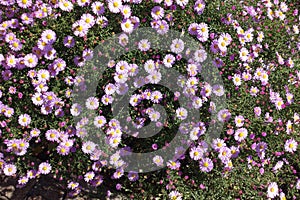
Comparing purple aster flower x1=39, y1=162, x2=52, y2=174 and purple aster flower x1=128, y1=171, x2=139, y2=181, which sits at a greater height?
purple aster flower x1=39, y1=162, x2=52, y2=174

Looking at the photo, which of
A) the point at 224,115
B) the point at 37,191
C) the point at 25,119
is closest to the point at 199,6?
the point at 224,115

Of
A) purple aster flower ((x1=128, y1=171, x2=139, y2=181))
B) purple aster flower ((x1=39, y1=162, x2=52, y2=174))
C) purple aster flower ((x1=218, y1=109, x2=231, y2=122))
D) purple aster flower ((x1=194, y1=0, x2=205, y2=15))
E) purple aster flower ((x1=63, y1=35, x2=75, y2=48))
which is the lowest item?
purple aster flower ((x1=128, y1=171, x2=139, y2=181))

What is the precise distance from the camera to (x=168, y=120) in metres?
2.69

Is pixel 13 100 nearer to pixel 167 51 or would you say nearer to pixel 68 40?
pixel 68 40

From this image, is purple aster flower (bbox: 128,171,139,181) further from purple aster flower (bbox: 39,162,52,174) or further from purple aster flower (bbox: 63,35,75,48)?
purple aster flower (bbox: 63,35,75,48)

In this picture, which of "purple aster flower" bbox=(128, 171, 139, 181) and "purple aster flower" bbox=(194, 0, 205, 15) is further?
"purple aster flower" bbox=(194, 0, 205, 15)

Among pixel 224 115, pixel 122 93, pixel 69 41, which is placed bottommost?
pixel 224 115

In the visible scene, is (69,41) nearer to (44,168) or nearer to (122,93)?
(122,93)

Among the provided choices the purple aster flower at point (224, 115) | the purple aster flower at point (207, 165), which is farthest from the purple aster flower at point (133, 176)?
the purple aster flower at point (224, 115)

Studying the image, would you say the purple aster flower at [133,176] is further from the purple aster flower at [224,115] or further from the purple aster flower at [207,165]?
the purple aster flower at [224,115]

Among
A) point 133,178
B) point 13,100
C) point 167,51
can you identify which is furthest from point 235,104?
point 13,100

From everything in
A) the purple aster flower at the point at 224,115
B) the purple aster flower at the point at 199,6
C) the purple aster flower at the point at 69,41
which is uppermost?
the purple aster flower at the point at 199,6

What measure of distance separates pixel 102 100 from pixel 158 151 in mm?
545

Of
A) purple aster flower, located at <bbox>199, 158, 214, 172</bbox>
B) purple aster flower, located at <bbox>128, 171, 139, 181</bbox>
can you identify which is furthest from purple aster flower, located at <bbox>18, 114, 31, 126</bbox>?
purple aster flower, located at <bbox>199, 158, 214, 172</bbox>
